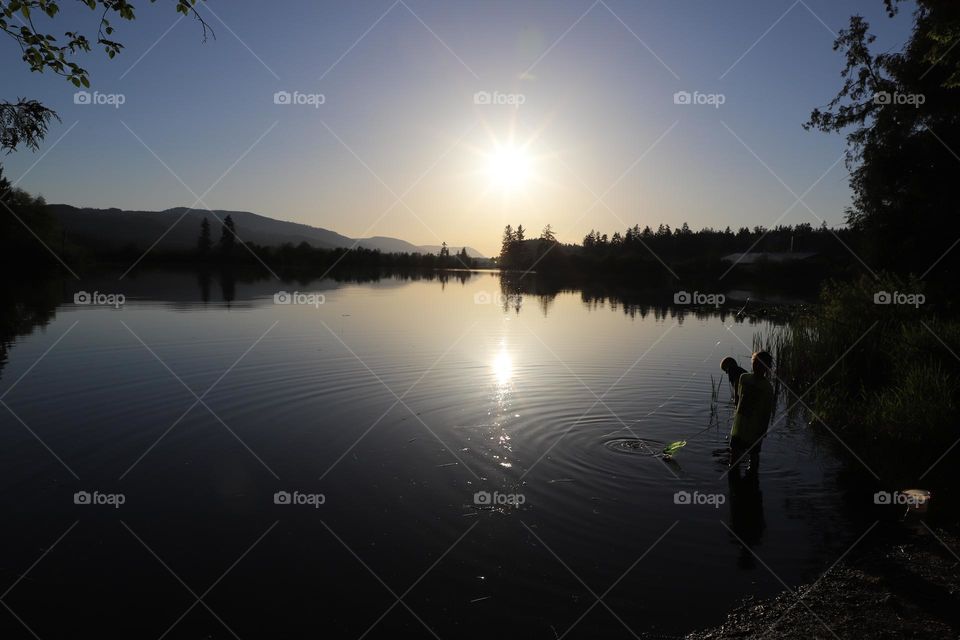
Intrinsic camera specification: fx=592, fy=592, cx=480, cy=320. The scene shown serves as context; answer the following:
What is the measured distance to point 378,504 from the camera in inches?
402

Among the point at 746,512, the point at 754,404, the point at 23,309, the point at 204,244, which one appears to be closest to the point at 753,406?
the point at 754,404

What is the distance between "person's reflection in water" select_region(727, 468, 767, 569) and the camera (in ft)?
29.3

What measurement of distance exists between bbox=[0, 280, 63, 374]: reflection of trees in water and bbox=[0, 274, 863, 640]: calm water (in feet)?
18.4

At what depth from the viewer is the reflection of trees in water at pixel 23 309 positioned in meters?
26.2

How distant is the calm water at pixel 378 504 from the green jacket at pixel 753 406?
113 cm

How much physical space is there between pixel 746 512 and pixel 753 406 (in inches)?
82.1

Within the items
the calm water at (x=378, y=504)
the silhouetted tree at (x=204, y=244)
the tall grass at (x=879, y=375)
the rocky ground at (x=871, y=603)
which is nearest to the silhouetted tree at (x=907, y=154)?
the tall grass at (x=879, y=375)

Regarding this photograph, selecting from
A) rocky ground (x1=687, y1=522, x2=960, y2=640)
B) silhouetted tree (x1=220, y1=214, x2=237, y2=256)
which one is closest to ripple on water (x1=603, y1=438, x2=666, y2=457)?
rocky ground (x1=687, y1=522, x2=960, y2=640)

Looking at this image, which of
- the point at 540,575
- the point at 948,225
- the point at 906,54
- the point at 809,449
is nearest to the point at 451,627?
the point at 540,575

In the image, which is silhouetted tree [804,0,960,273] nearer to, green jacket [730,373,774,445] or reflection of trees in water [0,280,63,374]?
green jacket [730,373,774,445]

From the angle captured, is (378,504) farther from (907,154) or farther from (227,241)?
(227,241)

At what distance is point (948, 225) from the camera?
920 inches

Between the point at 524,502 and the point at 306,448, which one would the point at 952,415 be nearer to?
the point at 524,502

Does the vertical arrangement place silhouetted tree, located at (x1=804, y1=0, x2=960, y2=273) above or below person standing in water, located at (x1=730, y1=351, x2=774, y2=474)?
above
